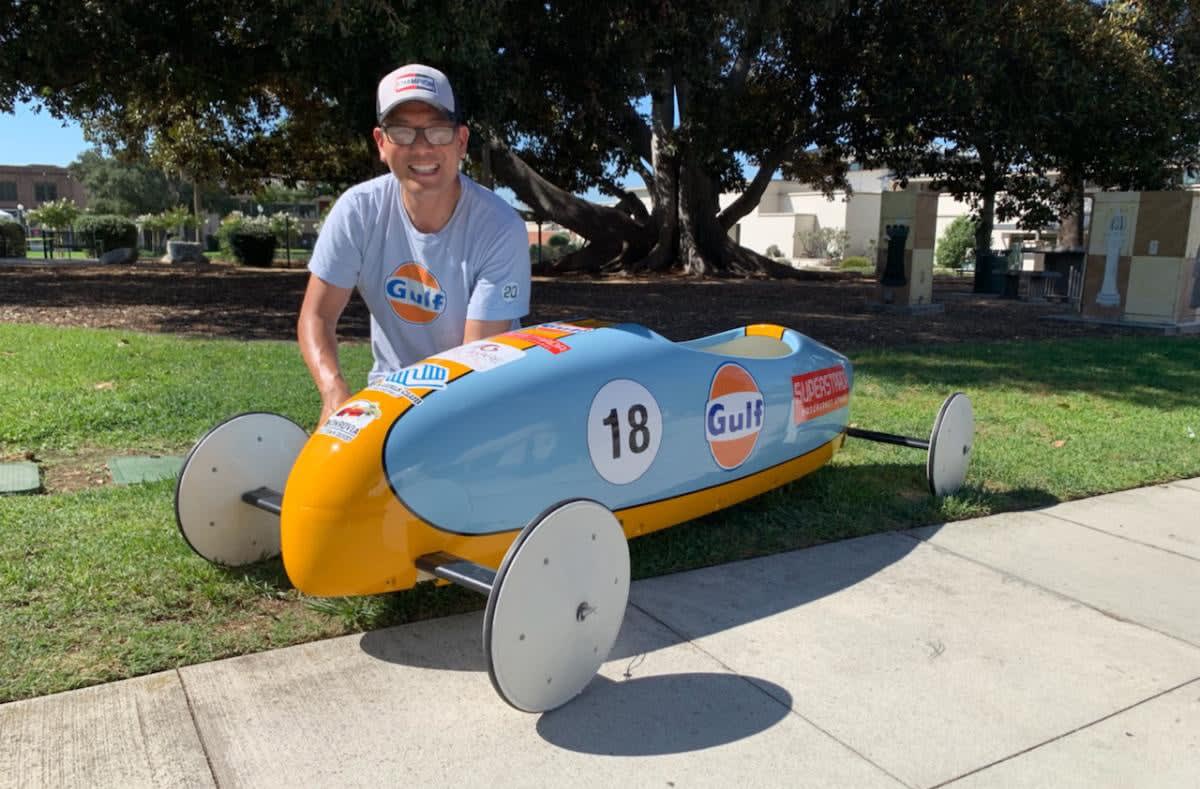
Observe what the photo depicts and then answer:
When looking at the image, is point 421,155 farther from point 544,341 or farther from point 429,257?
point 544,341

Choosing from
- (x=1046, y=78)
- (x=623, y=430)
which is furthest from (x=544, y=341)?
(x=1046, y=78)

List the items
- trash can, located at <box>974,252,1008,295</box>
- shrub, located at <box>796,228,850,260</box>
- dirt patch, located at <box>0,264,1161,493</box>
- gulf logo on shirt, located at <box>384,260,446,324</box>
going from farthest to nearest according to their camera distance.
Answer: shrub, located at <box>796,228,850,260</box> < trash can, located at <box>974,252,1008,295</box> < dirt patch, located at <box>0,264,1161,493</box> < gulf logo on shirt, located at <box>384,260,446,324</box>

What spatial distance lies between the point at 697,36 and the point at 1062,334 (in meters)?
6.60

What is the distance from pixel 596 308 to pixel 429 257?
37.0 feet

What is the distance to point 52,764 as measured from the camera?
2.49 metres

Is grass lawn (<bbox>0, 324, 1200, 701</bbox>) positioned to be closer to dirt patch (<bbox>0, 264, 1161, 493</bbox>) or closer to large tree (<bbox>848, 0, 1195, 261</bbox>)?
dirt patch (<bbox>0, 264, 1161, 493</bbox>)

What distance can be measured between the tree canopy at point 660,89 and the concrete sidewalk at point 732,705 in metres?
7.67

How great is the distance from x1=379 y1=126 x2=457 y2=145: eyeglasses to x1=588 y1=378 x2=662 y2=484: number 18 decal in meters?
1.11

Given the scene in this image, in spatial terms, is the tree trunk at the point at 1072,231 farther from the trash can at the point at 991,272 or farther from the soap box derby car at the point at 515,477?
the soap box derby car at the point at 515,477

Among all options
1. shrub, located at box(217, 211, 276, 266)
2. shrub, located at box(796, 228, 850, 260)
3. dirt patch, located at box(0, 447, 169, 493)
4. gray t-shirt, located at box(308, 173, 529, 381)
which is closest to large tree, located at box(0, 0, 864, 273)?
shrub, located at box(217, 211, 276, 266)

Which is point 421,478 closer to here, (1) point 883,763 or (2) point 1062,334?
(1) point 883,763

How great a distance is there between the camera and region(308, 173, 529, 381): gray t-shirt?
11.9 ft

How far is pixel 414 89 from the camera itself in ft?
10.9

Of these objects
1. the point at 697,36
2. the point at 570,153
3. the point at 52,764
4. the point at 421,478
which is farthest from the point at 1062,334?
the point at 570,153
